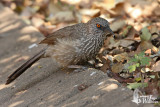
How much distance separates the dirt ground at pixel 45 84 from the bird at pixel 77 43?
0.19 metres

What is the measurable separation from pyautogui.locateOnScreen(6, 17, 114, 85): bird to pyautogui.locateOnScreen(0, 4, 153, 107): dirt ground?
187 mm

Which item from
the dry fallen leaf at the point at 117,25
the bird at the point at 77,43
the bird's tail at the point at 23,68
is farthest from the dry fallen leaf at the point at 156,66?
the bird's tail at the point at 23,68

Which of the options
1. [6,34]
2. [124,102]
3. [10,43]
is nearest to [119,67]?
[124,102]

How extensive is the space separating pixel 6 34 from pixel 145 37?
306cm

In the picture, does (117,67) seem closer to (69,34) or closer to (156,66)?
(156,66)

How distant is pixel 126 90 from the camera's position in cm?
329

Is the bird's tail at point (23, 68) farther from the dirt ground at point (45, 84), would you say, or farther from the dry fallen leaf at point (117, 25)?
the dry fallen leaf at point (117, 25)

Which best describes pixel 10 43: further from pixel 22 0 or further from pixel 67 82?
pixel 22 0

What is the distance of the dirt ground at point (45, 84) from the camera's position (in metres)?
3.31

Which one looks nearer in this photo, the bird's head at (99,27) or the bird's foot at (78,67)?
the bird's foot at (78,67)

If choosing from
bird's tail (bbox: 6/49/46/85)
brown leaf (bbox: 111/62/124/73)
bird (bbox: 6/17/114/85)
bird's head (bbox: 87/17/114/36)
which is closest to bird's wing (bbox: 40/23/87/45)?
bird (bbox: 6/17/114/85)

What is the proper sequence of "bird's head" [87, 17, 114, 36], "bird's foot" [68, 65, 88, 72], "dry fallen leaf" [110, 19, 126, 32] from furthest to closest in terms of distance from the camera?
1. "dry fallen leaf" [110, 19, 126, 32]
2. "bird's head" [87, 17, 114, 36]
3. "bird's foot" [68, 65, 88, 72]

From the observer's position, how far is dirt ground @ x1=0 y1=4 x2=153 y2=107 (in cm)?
331

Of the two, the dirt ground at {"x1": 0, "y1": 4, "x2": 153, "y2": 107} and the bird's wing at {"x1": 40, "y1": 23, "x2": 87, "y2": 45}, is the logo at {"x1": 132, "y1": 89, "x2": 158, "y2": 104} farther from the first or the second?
the bird's wing at {"x1": 40, "y1": 23, "x2": 87, "y2": 45}
